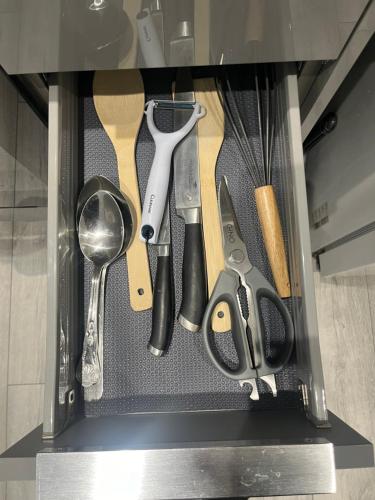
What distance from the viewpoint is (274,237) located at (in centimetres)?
50

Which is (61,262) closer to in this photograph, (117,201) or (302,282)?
(117,201)

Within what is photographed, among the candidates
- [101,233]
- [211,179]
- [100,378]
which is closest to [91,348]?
[100,378]

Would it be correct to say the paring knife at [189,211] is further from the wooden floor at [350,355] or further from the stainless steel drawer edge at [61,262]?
the wooden floor at [350,355]

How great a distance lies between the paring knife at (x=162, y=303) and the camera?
482 mm

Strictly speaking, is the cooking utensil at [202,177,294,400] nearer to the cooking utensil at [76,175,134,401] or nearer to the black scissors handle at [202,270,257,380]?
the black scissors handle at [202,270,257,380]

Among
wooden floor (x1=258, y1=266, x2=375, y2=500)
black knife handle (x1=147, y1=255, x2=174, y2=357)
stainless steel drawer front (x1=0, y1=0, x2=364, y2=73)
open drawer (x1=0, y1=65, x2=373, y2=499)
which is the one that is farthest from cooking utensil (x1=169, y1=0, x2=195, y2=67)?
wooden floor (x1=258, y1=266, x2=375, y2=500)

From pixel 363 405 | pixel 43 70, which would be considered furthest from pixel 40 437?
pixel 363 405

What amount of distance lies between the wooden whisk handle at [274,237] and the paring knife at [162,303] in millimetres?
123

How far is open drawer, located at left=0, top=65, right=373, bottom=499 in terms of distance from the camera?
363mm

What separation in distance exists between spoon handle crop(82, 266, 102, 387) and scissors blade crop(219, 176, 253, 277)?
17 centimetres

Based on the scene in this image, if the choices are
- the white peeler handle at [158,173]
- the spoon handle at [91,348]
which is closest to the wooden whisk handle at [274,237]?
the white peeler handle at [158,173]

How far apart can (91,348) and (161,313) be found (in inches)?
3.7

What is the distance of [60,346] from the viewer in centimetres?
44

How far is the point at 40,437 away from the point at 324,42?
51 centimetres
